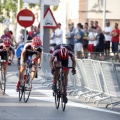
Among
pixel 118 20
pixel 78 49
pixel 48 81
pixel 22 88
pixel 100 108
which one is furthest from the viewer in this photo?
pixel 118 20

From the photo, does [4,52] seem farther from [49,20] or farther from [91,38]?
[91,38]

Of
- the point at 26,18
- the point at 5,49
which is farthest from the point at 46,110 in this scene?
the point at 26,18

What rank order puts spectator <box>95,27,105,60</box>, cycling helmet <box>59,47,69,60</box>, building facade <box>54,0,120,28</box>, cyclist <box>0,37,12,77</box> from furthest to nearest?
building facade <box>54,0,120,28</box>, spectator <box>95,27,105,60</box>, cyclist <box>0,37,12,77</box>, cycling helmet <box>59,47,69,60</box>

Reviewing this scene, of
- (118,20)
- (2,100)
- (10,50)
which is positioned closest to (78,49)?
(10,50)

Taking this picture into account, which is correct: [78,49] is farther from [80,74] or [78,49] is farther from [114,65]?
[114,65]

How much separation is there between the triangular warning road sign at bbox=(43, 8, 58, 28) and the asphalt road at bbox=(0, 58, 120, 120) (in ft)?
19.8

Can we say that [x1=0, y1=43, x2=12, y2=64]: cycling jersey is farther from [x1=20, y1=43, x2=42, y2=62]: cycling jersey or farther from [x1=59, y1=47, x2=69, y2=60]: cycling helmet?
[x1=59, y1=47, x2=69, y2=60]: cycling helmet

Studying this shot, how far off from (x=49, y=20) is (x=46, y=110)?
10090mm

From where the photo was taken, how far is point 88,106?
736 inches

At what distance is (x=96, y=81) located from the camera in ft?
65.3

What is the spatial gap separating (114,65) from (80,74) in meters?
3.33

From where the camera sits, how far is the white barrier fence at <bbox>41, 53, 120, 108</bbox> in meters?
18.5

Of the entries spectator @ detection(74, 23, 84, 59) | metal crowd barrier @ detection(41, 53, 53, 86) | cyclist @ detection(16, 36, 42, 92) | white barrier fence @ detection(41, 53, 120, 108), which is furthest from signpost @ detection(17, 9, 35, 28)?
cyclist @ detection(16, 36, 42, 92)

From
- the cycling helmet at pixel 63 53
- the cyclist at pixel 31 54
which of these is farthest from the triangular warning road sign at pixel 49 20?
the cycling helmet at pixel 63 53
